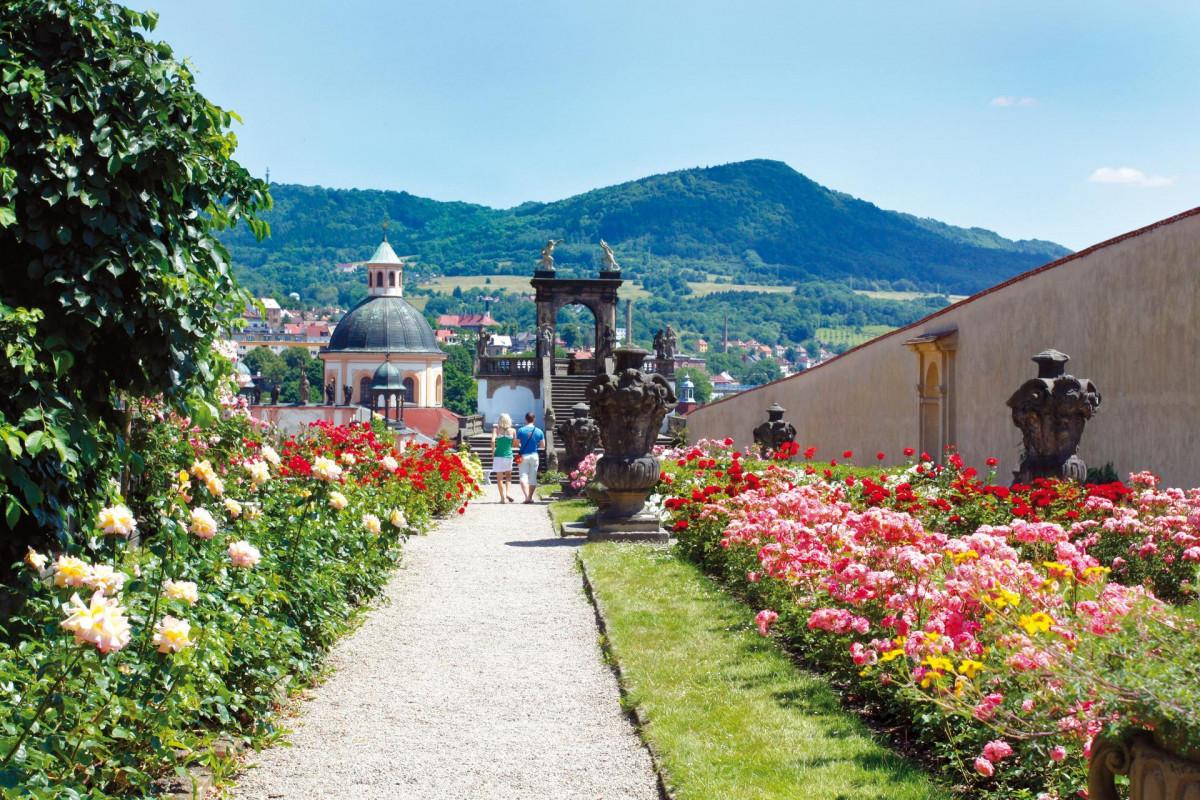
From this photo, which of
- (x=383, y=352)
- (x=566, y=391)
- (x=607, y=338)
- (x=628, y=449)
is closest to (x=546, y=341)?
(x=607, y=338)

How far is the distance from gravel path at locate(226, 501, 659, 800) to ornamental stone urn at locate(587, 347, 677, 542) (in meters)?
2.94

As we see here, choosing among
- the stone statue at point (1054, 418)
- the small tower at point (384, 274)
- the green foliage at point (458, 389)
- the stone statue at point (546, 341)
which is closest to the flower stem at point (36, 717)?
the stone statue at point (1054, 418)

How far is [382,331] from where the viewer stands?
85938 mm

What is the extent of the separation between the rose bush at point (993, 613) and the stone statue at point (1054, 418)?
143 cm

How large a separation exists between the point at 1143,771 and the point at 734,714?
2.90 metres

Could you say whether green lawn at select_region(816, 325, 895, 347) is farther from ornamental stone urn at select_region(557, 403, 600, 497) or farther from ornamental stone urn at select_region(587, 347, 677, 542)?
ornamental stone urn at select_region(587, 347, 677, 542)

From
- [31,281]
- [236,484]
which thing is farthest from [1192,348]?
[31,281]

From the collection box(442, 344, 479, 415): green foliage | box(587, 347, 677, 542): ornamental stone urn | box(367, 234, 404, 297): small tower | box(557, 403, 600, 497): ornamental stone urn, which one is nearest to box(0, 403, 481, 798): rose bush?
box(587, 347, 677, 542): ornamental stone urn

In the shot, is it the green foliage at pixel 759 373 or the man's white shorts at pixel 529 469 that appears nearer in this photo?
the man's white shorts at pixel 529 469

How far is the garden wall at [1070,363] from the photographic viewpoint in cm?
1304

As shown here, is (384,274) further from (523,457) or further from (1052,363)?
(1052,363)

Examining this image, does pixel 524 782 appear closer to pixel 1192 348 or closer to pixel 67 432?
pixel 67 432

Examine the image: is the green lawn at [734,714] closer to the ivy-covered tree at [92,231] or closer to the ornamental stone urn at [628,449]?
the ivy-covered tree at [92,231]

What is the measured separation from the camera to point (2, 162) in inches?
222
